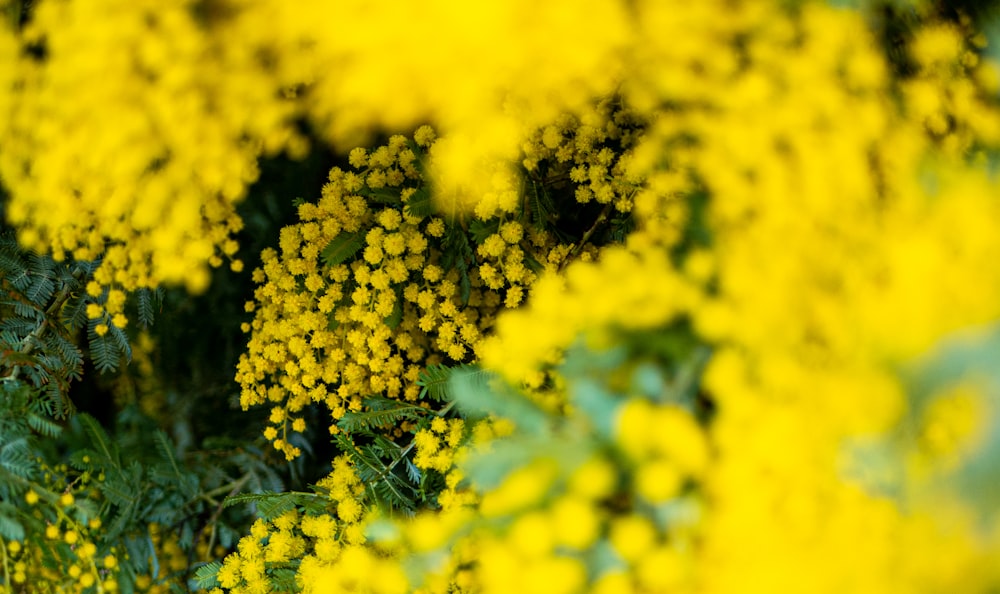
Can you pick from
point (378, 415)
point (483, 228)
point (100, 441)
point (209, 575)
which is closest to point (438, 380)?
point (378, 415)

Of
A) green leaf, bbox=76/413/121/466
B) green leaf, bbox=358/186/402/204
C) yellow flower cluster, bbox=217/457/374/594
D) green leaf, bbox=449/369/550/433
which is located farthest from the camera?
green leaf, bbox=76/413/121/466

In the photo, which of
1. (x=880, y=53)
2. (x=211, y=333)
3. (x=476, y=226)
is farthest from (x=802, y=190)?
(x=211, y=333)

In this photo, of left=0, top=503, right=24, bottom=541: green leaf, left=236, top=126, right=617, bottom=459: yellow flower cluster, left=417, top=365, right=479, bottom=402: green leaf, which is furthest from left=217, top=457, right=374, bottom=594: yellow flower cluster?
left=0, top=503, right=24, bottom=541: green leaf

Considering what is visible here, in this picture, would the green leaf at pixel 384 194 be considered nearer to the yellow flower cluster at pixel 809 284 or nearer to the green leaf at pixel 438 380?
the green leaf at pixel 438 380

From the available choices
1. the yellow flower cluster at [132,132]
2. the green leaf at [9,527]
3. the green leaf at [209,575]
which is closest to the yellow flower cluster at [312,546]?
the green leaf at [209,575]

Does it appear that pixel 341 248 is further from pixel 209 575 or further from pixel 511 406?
pixel 209 575

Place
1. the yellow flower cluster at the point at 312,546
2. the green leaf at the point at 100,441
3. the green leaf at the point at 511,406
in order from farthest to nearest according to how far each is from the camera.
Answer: the green leaf at the point at 100,441 → the yellow flower cluster at the point at 312,546 → the green leaf at the point at 511,406

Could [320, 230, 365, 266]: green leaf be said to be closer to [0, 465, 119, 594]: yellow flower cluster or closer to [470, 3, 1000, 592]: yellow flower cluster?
[470, 3, 1000, 592]: yellow flower cluster

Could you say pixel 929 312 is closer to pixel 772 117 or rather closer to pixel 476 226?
pixel 772 117

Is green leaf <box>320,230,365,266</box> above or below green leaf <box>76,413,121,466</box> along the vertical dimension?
above

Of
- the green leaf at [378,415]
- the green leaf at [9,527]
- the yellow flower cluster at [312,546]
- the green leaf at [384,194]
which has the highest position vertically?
the green leaf at [384,194]
